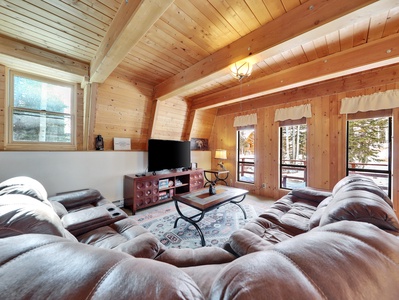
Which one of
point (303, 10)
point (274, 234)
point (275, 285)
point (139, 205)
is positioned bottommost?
point (139, 205)

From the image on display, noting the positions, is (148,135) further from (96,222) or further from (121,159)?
(96,222)

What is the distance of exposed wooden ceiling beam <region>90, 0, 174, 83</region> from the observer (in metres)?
1.36

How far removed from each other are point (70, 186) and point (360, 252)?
3.70 m

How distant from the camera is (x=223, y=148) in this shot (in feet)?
17.3

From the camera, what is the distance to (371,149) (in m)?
3.12

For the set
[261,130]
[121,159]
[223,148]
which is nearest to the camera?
[121,159]

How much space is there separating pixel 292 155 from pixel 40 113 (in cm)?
524

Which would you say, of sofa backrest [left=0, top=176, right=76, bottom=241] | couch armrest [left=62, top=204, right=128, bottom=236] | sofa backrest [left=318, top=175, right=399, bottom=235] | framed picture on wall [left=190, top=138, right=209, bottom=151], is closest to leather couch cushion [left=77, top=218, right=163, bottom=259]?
couch armrest [left=62, top=204, right=128, bottom=236]

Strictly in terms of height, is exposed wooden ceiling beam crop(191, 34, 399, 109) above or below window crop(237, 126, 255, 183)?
above

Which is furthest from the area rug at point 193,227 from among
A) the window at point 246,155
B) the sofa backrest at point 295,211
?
the window at point 246,155

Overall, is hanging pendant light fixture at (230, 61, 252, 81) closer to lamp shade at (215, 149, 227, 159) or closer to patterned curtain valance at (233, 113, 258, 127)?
patterned curtain valance at (233, 113, 258, 127)

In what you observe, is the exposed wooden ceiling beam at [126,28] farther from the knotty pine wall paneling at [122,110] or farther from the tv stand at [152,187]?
the tv stand at [152,187]

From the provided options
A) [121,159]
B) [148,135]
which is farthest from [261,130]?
[121,159]

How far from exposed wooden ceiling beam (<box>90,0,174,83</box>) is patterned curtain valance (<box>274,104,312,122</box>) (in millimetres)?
3476
